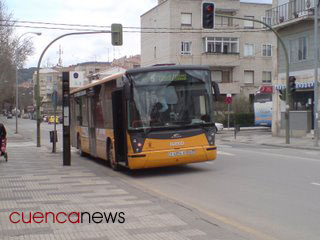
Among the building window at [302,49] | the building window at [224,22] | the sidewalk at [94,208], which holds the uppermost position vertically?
the building window at [224,22]

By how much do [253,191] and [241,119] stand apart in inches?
1608

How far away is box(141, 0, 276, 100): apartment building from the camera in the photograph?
5612 cm

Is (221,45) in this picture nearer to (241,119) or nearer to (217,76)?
(217,76)

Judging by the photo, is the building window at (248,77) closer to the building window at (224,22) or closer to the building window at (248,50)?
the building window at (248,50)

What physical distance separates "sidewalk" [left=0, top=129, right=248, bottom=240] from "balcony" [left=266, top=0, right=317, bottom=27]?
67.4 feet

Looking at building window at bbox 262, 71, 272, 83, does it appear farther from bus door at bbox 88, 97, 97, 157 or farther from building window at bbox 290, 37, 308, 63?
bus door at bbox 88, 97, 97, 157

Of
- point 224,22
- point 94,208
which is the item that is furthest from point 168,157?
point 224,22

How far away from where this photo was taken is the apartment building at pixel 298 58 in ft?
99.8

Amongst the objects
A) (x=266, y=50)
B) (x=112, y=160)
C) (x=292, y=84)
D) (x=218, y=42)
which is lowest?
(x=112, y=160)

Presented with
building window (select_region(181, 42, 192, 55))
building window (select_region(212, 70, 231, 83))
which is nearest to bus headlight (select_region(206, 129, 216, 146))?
building window (select_region(181, 42, 192, 55))

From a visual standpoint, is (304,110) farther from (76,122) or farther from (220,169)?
(220,169)

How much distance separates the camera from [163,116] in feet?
42.6

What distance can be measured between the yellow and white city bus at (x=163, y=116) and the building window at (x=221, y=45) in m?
44.6

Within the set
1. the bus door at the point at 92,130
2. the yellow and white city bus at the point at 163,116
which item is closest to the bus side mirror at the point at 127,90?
the yellow and white city bus at the point at 163,116
